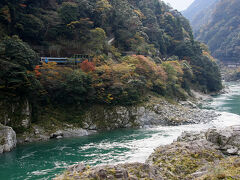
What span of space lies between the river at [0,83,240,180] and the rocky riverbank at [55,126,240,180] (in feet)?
12.7

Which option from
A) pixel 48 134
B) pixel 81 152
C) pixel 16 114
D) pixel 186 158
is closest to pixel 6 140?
pixel 16 114

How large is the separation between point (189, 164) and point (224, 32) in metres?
140

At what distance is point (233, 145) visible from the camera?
1406cm

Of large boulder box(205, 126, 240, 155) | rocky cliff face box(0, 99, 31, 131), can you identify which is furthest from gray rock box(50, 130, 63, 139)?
large boulder box(205, 126, 240, 155)

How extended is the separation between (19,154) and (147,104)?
57.5 ft

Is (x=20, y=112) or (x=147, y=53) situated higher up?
(x=147, y=53)

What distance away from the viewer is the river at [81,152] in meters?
15.4

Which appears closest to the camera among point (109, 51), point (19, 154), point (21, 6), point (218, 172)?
point (218, 172)

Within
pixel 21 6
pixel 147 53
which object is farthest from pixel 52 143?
pixel 147 53

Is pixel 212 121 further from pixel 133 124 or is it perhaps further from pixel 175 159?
pixel 175 159

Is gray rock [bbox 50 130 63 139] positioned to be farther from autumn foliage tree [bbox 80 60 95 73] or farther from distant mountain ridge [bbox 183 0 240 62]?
distant mountain ridge [bbox 183 0 240 62]

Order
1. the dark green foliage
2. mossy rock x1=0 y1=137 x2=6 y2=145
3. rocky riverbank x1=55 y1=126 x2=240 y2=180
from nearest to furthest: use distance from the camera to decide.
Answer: rocky riverbank x1=55 y1=126 x2=240 y2=180
mossy rock x1=0 y1=137 x2=6 y2=145
the dark green foliage

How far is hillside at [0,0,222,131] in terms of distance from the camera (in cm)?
2267

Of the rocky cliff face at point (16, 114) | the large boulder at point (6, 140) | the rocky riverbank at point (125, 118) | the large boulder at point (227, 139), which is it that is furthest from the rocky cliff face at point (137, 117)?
Answer: the large boulder at point (227, 139)
